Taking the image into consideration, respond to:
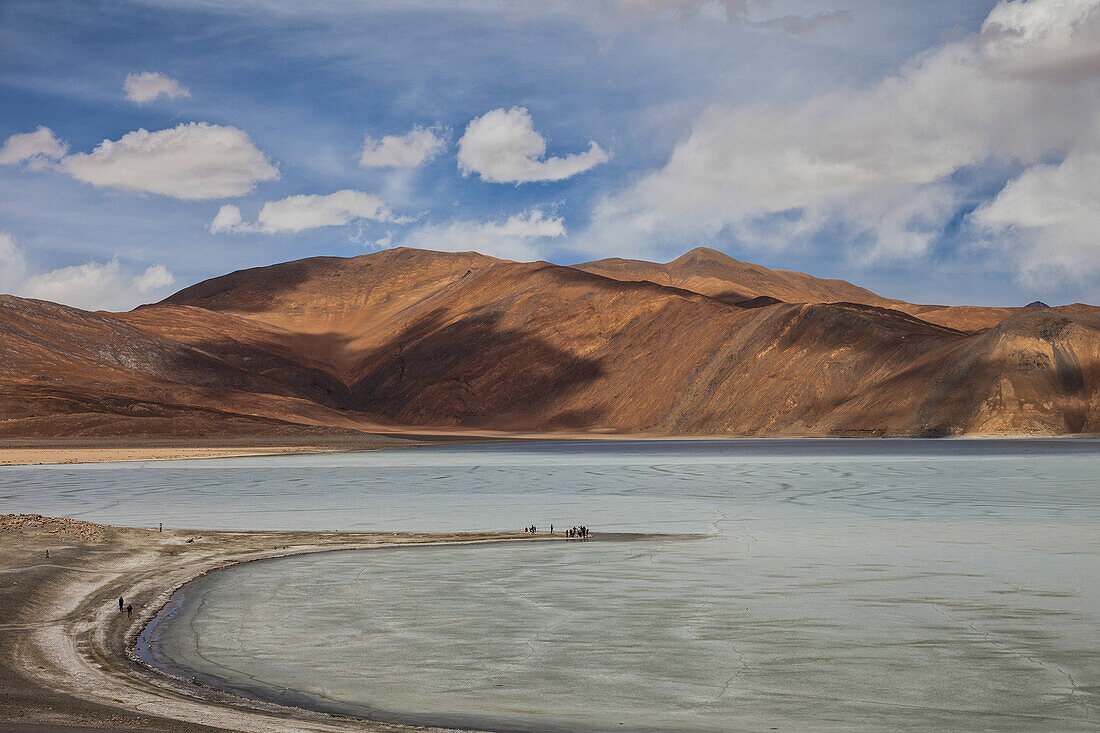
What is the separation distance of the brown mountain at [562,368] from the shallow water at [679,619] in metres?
79.6

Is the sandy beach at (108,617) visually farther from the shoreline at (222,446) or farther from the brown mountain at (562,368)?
the brown mountain at (562,368)

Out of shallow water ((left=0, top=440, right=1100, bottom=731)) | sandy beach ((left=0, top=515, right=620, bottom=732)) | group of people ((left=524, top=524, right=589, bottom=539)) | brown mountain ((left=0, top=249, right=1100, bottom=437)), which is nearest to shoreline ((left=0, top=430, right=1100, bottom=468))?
brown mountain ((left=0, top=249, right=1100, bottom=437))

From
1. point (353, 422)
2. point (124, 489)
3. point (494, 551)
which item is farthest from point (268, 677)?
point (353, 422)

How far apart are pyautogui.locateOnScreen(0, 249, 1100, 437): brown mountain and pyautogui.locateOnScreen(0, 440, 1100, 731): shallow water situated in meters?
79.6

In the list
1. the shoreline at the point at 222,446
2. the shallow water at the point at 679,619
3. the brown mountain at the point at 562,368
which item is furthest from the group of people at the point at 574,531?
the brown mountain at the point at 562,368

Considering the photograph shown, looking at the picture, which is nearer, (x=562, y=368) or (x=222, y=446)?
(x=222, y=446)

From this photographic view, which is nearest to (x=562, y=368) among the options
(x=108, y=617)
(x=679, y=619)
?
(x=679, y=619)

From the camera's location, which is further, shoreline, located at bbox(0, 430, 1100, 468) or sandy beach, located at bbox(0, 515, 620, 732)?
shoreline, located at bbox(0, 430, 1100, 468)

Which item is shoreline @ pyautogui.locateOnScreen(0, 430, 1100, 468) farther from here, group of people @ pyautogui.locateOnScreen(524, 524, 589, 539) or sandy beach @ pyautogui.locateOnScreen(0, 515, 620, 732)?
group of people @ pyautogui.locateOnScreen(524, 524, 589, 539)

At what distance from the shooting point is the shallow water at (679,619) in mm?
9273

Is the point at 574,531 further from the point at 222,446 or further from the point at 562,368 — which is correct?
the point at 562,368

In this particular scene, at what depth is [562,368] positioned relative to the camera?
509 feet

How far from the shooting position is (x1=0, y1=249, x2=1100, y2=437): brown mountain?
10231 centimetres

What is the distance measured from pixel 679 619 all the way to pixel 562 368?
466 feet
